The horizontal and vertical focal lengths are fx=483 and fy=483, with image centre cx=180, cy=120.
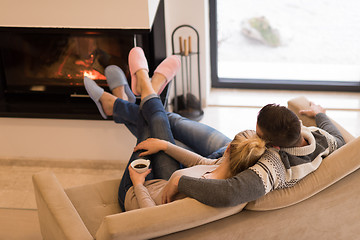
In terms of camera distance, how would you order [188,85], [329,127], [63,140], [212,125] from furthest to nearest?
1. [188,85]
2. [212,125]
3. [63,140]
4. [329,127]

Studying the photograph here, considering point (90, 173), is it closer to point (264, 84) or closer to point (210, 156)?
point (210, 156)

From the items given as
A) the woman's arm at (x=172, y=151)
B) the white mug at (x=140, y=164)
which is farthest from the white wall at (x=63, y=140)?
the white mug at (x=140, y=164)

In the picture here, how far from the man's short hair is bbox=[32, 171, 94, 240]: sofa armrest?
29.1 inches

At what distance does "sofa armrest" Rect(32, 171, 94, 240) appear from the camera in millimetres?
1729

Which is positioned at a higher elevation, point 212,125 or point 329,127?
point 329,127

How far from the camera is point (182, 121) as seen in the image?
2.56 metres

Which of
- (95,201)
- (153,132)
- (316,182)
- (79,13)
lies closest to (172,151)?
(153,132)

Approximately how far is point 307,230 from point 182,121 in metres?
Result: 0.97

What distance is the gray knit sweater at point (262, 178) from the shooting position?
5.44 ft

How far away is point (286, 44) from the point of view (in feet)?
12.9

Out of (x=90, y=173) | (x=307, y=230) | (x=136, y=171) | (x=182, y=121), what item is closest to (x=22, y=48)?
(x=90, y=173)

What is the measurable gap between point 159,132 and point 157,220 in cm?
79

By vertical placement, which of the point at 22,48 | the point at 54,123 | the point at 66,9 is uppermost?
the point at 66,9

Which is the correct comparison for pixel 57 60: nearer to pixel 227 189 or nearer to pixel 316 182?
pixel 227 189
